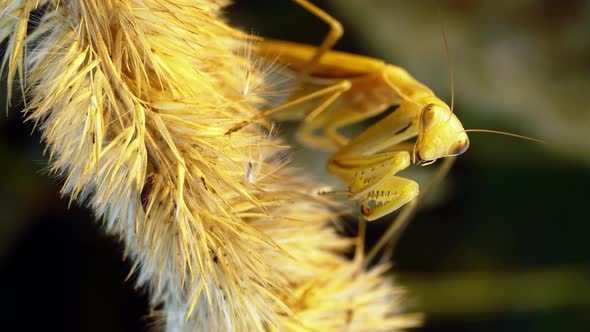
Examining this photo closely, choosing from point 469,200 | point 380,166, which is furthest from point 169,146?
point 469,200

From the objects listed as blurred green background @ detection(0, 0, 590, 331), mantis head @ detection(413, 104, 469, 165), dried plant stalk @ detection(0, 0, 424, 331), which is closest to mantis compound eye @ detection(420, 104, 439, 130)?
mantis head @ detection(413, 104, 469, 165)

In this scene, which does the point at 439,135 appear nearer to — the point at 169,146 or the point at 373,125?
the point at 373,125

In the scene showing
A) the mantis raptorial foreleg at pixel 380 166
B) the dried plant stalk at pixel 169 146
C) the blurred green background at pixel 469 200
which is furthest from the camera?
the blurred green background at pixel 469 200

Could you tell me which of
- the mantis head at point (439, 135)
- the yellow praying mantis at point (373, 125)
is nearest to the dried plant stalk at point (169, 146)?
the yellow praying mantis at point (373, 125)

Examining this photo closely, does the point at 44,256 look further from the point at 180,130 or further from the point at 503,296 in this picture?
the point at 503,296

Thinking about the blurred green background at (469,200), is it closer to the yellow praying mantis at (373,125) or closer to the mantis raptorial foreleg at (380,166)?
the yellow praying mantis at (373,125)

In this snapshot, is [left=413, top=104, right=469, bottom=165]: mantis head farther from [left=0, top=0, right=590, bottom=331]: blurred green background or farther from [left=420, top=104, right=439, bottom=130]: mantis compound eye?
[left=0, top=0, right=590, bottom=331]: blurred green background
